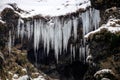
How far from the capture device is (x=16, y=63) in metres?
43.1

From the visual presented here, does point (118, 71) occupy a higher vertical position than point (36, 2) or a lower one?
lower

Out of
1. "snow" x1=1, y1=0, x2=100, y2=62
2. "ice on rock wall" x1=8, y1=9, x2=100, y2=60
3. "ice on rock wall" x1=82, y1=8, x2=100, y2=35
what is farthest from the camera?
"ice on rock wall" x1=8, y1=9, x2=100, y2=60

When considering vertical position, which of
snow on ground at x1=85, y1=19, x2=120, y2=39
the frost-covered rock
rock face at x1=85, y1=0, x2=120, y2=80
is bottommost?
the frost-covered rock

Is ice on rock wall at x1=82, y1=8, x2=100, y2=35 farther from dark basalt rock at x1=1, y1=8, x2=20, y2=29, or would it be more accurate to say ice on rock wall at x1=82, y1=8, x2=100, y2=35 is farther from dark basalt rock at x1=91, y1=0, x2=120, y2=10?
dark basalt rock at x1=1, y1=8, x2=20, y2=29

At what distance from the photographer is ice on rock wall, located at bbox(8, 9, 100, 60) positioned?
43.7m

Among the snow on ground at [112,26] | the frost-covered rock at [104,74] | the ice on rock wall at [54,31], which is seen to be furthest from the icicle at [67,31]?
the frost-covered rock at [104,74]

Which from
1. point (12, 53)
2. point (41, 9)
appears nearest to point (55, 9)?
point (41, 9)

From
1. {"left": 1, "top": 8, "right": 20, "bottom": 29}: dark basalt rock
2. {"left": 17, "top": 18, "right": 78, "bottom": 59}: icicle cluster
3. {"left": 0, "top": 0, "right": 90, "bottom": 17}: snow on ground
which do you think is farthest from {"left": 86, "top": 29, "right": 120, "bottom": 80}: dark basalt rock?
{"left": 1, "top": 8, "right": 20, "bottom": 29}: dark basalt rock

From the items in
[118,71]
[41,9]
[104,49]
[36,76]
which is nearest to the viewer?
[118,71]

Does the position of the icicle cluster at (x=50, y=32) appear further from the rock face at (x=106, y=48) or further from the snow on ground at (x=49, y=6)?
the rock face at (x=106, y=48)

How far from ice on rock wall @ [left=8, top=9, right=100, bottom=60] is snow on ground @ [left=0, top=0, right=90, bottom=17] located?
1397 millimetres

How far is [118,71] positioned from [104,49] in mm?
2734

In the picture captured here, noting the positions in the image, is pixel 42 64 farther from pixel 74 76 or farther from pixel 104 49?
pixel 104 49

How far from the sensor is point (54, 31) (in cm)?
4531
